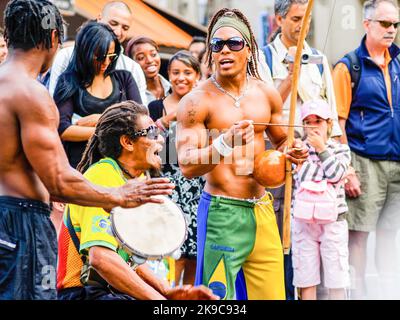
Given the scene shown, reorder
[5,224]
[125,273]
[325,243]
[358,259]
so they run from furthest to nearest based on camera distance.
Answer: [358,259], [325,243], [125,273], [5,224]

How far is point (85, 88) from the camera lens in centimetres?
707

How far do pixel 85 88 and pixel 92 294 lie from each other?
6.97 feet

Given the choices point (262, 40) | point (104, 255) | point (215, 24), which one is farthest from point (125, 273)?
point (262, 40)

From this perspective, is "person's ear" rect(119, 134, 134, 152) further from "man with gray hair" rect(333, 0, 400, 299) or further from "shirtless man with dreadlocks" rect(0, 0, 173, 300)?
"man with gray hair" rect(333, 0, 400, 299)

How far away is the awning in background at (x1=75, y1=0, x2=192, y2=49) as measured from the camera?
36.0ft

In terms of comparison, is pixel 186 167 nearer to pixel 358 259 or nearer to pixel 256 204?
pixel 256 204

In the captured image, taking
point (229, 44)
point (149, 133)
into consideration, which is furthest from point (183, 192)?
point (149, 133)

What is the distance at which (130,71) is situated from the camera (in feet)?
24.5

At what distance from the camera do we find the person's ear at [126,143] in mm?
5695

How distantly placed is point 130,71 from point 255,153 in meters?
1.68

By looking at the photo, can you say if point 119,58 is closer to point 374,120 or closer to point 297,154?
point 374,120

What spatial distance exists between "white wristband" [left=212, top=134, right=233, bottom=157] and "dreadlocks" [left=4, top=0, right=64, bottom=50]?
1.25m

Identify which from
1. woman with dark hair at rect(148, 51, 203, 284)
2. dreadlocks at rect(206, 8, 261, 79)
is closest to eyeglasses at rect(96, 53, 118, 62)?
woman with dark hair at rect(148, 51, 203, 284)

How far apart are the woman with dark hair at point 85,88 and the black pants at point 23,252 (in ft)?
6.91
